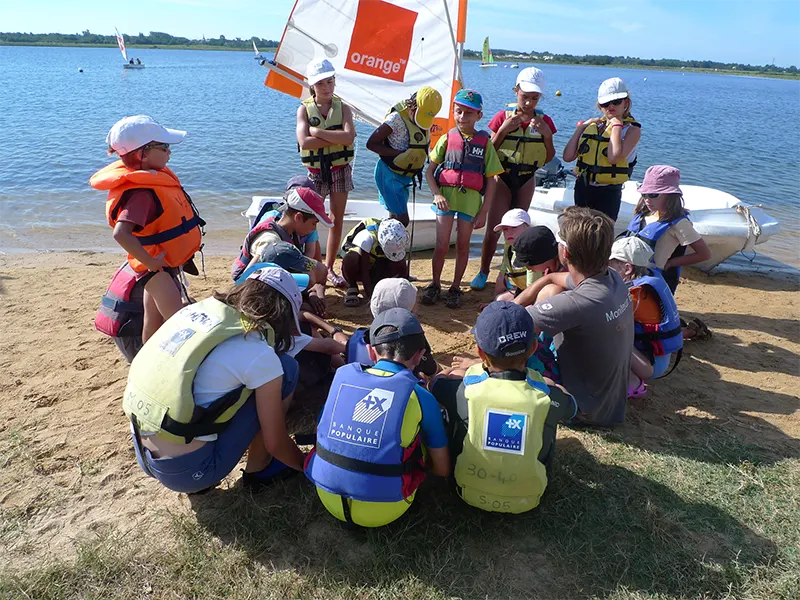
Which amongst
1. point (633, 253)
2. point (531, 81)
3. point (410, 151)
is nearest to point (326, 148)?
point (410, 151)

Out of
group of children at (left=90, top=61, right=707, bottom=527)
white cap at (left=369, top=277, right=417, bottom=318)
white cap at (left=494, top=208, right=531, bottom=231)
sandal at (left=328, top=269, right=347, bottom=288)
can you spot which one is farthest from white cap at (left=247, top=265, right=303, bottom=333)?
sandal at (left=328, top=269, right=347, bottom=288)

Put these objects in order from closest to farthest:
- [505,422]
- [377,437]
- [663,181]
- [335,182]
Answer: [377,437]
[505,422]
[663,181]
[335,182]

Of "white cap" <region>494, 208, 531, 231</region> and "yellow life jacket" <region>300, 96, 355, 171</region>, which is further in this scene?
"yellow life jacket" <region>300, 96, 355, 171</region>

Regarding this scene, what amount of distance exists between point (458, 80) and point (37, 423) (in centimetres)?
555

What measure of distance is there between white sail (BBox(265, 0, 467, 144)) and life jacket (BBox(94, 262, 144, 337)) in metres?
4.08

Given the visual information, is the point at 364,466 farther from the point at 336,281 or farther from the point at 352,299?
the point at 336,281

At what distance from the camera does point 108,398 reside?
3.48 metres

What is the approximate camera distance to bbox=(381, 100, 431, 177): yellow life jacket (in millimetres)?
4891

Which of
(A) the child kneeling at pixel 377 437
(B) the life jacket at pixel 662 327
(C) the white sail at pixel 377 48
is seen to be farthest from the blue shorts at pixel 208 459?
(C) the white sail at pixel 377 48

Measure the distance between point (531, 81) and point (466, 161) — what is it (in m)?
0.89

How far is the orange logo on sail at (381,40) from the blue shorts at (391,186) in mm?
2041

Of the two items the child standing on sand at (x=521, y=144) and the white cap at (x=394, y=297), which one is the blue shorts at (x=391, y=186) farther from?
the white cap at (x=394, y=297)

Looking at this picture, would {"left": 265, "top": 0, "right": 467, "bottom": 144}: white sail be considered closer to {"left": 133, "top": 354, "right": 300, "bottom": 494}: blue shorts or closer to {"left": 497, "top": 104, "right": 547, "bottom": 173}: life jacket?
{"left": 497, "top": 104, "right": 547, "bottom": 173}: life jacket

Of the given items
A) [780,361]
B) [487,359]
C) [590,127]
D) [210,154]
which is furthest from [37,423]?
[210,154]
